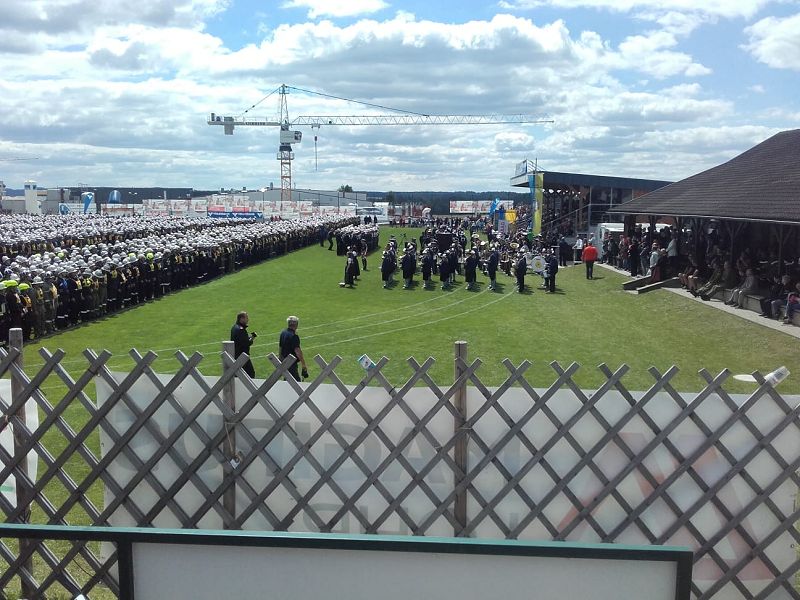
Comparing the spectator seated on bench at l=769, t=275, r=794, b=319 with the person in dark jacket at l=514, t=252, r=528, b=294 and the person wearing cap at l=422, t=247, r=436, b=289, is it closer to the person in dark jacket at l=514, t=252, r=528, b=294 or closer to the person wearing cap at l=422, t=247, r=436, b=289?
the person in dark jacket at l=514, t=252, r=528, b=294

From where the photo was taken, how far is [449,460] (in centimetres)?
430

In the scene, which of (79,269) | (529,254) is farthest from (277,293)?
(529,254)

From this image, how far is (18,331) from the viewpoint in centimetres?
480

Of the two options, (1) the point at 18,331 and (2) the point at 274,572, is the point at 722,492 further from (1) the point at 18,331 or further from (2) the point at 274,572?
(1) the point at 18,331

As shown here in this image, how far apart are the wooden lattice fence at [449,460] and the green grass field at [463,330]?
7.76m

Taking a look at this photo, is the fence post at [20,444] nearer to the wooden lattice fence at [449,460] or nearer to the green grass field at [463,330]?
the wooden lattice fence at [449,460]

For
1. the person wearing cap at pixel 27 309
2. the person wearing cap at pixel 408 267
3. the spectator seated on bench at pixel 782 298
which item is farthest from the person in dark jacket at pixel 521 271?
the person wearing cap at pixel 27 309

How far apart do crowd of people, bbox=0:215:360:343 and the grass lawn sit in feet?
2.73

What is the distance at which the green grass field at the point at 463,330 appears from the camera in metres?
14.4

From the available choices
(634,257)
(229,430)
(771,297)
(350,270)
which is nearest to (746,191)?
(771,297)

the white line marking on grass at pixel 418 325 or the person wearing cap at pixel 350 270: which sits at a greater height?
the person wearing cap at pixel 350 270

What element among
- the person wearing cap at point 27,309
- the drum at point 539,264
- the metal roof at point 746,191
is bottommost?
the person wearing cap at point 27,309

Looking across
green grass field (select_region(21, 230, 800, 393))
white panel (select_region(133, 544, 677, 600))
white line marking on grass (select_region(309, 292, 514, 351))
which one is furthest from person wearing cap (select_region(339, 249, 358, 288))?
white panel (select_region(133, 544, 677, 600))

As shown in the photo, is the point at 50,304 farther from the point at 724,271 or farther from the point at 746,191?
the point at 746,191
